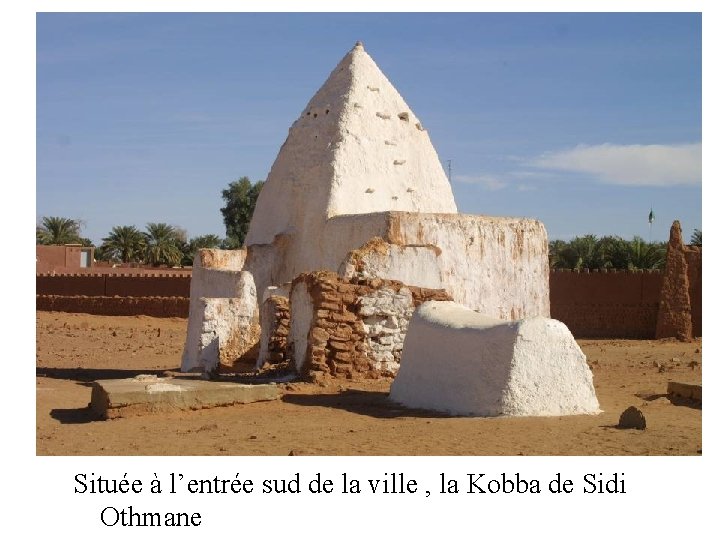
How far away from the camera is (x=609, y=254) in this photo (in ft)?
101

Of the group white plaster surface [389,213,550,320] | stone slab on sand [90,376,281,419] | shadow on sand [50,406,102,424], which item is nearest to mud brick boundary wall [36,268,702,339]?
white plaster surface [389,213,550,320]

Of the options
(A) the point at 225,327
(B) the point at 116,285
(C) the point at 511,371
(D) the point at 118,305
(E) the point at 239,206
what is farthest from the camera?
(E) the point at 239,206

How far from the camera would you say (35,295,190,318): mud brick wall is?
25875mm

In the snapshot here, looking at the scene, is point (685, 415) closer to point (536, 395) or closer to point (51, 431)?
point (536, 395)

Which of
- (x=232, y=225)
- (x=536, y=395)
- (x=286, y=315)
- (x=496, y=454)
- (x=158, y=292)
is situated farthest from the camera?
(x=232, y=225)

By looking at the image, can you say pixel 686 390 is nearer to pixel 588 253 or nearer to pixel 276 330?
pixel 276 330

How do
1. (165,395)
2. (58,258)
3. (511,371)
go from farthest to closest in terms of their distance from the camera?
(58,258)
(165,395)
(511,371)

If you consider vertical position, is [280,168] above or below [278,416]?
above

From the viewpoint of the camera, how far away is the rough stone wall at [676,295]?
821 inches

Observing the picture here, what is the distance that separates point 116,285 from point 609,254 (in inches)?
593

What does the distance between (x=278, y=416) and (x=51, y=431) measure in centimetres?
198

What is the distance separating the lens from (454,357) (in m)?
8.84

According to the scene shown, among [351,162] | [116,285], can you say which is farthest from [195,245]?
[351,162]

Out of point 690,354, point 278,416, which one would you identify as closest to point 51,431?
point 278,416
